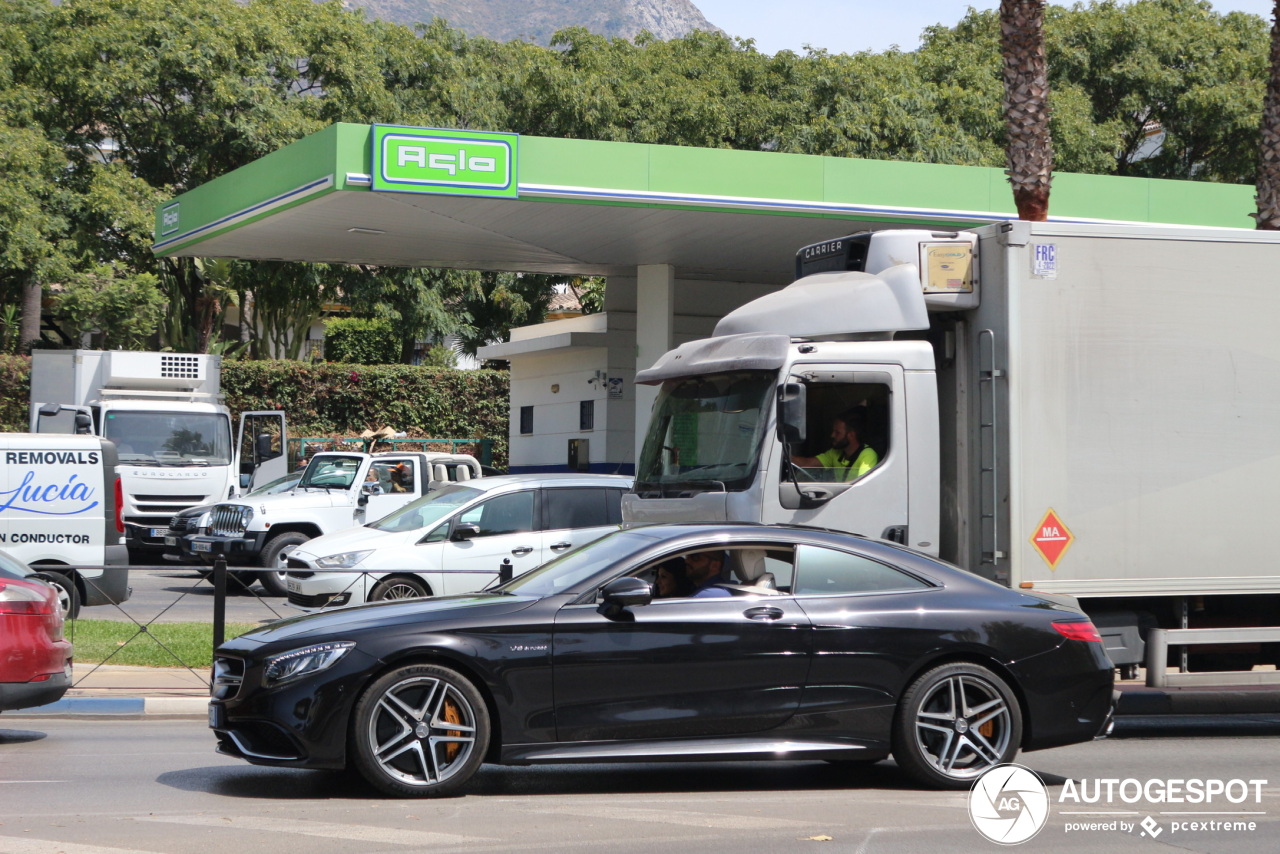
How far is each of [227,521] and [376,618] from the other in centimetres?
1274

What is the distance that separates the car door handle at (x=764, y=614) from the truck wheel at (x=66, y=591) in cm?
885

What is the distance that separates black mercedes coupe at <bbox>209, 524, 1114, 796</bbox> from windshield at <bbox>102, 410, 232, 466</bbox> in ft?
54.3

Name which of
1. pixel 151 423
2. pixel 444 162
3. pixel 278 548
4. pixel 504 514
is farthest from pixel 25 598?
pixel 151 423

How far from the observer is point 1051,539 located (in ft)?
32.4

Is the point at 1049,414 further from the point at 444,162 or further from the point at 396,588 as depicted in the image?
the point at 444,162

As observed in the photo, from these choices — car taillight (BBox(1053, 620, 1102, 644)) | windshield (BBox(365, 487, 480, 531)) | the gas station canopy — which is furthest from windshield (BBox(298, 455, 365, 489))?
car taillight (BBox(1053, 620, 1102, 644))

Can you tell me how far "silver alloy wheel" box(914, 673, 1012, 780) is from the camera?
25.9 feet

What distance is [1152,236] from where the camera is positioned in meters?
10.2

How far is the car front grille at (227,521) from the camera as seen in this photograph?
19234mm

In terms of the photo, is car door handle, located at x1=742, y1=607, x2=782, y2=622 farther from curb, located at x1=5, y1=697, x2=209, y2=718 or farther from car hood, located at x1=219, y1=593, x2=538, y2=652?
curb, located at x1=5, y1=697, x2=209, y2=718

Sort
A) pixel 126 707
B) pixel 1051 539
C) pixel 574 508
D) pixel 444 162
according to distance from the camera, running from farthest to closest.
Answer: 1. pixel 444 162
2. pixel 574 508
3. pixel 126 707
4. pixel 1051 539

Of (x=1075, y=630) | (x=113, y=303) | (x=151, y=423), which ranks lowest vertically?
(x=1075, y=630)

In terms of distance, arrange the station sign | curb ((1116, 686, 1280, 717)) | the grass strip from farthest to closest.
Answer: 1. the station sign
2. the grass strip
3. curb ((1116, 686, 1280, 717))

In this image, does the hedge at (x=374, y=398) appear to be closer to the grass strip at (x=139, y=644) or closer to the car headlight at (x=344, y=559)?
the car headlight at (x=344, y=559)
